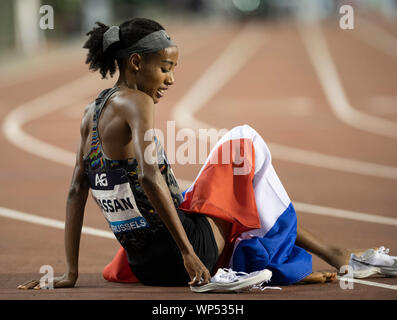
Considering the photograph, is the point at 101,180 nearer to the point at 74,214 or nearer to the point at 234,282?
the point at 74,214

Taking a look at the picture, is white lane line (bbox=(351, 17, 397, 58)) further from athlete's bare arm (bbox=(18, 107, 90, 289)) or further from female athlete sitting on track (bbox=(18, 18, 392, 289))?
athlete's bare arm (bbox=(18, 107, 90, 289))

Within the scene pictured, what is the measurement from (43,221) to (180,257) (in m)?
3.05

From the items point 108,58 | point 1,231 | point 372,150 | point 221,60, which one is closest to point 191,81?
point 221,60

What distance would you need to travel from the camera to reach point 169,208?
14.0 feet

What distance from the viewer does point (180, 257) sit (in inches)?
178

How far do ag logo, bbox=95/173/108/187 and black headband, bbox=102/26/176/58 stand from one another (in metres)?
0.68

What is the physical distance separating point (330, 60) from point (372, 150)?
14.8 m

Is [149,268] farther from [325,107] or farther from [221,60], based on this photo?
[221,60]

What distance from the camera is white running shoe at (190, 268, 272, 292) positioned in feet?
14.3

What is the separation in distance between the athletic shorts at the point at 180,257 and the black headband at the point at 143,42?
92 centimetres

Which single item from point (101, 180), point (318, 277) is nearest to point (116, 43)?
point (101, 180)

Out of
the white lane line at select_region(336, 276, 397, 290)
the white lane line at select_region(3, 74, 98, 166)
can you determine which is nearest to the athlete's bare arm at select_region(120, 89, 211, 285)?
the white lane line at select_region(336, 276, 397, 290)

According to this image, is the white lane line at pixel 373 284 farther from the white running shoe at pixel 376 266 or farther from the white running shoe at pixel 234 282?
the white running shoe at pixel 234 282
